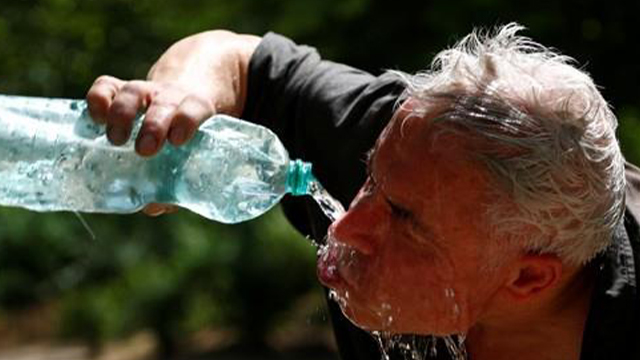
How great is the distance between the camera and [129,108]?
7.68ft

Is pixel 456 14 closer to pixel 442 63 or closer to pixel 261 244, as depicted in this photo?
pixel 442 63

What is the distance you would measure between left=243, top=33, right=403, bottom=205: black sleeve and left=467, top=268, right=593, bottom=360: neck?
45cm

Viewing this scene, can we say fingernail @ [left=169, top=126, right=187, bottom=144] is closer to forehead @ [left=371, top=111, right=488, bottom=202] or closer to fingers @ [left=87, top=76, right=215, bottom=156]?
fingers @ [left=87, top=76, right=215, bottom=156]

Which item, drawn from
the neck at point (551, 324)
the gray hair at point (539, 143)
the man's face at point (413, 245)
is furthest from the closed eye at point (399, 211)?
the neck at point (551, 324)

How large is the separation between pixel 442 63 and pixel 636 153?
3.18 metres

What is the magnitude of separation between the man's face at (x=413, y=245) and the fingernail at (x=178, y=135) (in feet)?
1.02

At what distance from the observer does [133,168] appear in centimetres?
252

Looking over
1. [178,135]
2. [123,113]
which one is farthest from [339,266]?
[123,113]

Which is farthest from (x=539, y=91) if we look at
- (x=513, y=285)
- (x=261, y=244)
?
(x=261, y=244)

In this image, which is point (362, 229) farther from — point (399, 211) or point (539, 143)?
point (539, 143)

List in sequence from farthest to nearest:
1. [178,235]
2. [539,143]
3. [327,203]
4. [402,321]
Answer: [178,235] → [327,203] → [402,321] → [539,143]

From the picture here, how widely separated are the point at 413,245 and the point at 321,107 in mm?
589

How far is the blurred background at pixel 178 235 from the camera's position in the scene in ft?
17.4

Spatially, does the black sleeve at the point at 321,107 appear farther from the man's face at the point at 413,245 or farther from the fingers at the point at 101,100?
the fingers at the point at 101,100
